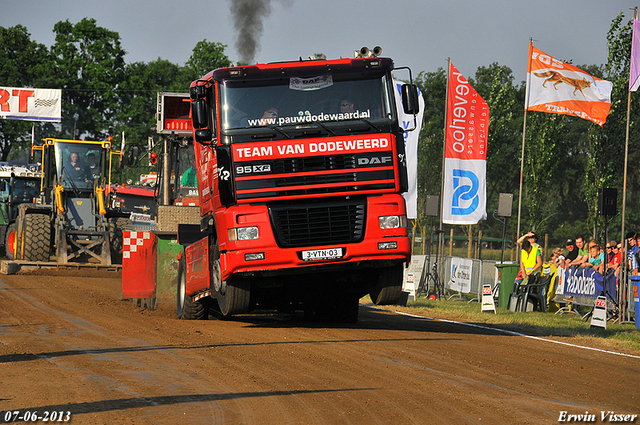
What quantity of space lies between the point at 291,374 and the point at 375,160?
154 inches

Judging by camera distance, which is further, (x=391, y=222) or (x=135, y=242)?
(x=135, y=242)

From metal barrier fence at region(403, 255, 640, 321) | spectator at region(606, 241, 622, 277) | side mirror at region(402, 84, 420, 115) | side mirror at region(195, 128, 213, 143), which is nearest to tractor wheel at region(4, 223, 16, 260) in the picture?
metal barrier fence at region(403, 255, 640, 321)

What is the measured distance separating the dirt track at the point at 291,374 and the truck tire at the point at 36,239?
9.59m

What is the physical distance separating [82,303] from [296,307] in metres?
4.90

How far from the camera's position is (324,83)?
36.2 ft

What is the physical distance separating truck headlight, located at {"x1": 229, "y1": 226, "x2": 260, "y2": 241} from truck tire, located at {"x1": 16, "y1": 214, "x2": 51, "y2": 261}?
13.3m

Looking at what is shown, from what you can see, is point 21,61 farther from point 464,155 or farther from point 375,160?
point 375,160

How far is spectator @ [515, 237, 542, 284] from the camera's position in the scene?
59.5 ft

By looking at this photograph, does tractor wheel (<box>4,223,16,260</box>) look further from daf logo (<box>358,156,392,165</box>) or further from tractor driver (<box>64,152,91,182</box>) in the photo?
daf logo (<box>358,156,392,165</box>)

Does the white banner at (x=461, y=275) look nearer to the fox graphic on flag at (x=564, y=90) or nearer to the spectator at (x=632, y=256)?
the fox graphic on flag at (x=564, y=90)

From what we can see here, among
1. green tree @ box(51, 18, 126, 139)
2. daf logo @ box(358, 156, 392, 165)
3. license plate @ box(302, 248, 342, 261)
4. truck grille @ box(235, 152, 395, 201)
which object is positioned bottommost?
license plate @ box(302, 248, 342, 261)

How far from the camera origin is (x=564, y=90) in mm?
21266

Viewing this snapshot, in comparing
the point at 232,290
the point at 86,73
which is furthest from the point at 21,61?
the point at 232,290

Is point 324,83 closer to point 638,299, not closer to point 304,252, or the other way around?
point 304,252
